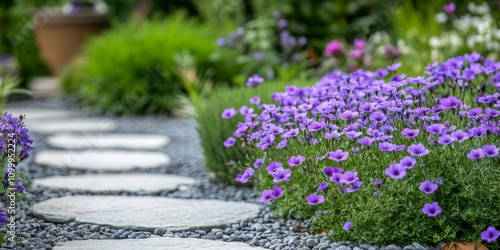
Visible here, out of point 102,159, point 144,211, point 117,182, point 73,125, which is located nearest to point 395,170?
point 144,211

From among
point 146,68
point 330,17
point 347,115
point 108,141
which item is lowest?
point 347,115

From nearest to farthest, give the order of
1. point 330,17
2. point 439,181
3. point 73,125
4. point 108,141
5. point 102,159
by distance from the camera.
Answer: point 439,181 → point 102,159 → point 108,141 → point 73,125 → point 330,17

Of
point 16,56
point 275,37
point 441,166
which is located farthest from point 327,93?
point 16,56

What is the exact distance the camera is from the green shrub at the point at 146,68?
5.97 metres

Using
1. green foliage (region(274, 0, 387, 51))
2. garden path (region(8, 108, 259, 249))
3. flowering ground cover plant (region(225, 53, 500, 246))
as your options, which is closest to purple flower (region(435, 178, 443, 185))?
flowering ground cover plant (region(225, 53, 500, 246))

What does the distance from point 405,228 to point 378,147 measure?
0.95ft

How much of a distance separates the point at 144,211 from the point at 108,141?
6.55 feet

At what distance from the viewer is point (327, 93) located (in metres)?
2.80

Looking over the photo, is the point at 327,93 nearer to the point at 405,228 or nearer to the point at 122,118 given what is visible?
the point at 405,228

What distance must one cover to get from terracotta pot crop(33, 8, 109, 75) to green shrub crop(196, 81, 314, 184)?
4.99 meters

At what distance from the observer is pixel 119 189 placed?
3332mm

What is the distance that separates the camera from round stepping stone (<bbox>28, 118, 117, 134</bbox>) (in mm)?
5227

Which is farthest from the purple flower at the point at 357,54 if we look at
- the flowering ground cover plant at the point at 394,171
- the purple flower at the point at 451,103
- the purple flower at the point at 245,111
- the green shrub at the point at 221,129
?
the purple flower at the point at 451,103

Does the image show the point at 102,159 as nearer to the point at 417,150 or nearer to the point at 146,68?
the point at 146,68
